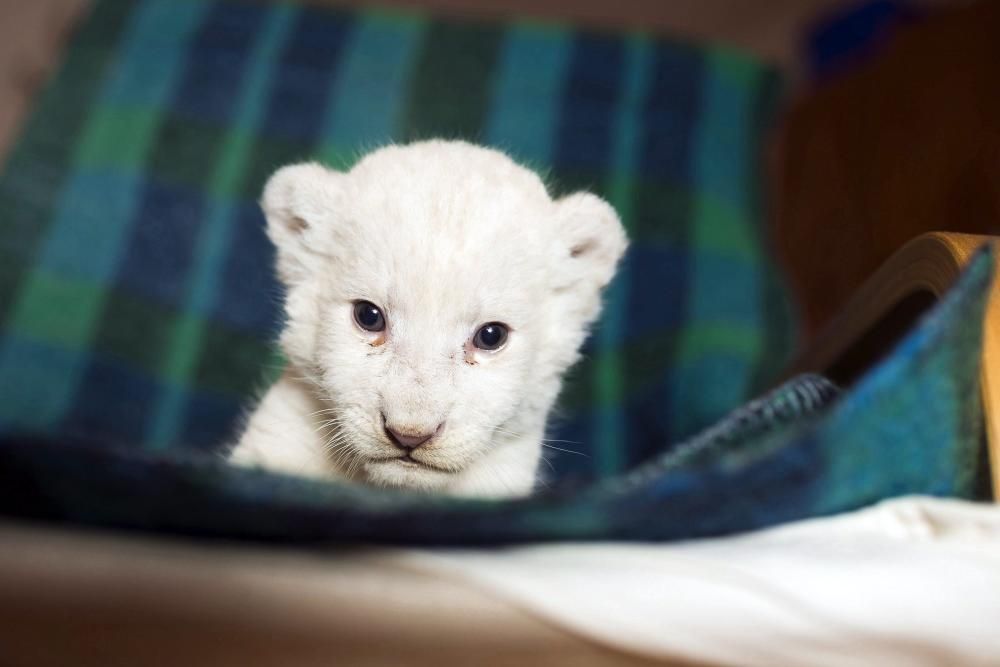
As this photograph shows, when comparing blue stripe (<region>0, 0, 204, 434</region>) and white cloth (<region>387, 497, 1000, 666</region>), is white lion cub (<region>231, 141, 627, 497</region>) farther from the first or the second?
blue stripe (<region>0, 0, 204, 434</region>)

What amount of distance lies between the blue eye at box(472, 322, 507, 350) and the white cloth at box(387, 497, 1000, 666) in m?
0.34

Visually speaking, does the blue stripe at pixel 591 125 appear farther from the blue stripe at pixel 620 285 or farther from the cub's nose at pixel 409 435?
the cub's nose at pixel 409 435

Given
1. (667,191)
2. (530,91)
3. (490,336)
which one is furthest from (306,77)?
(490,336)

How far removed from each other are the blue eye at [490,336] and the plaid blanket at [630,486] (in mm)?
314

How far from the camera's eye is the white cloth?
0.53 m

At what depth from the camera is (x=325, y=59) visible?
1.71 m

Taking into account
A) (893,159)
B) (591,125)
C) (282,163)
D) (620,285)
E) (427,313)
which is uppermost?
(591,125)

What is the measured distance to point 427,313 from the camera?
2.65 ft

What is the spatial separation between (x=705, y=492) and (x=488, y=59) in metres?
1.39

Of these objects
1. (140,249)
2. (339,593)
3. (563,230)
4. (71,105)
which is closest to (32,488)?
(339,593)

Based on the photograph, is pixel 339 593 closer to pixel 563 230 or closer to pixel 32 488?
pixel 32 488

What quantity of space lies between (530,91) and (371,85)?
342 millimetres

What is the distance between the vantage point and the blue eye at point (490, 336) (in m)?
0.86

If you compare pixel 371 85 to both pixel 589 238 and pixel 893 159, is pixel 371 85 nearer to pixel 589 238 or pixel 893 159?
pixel 589 238
